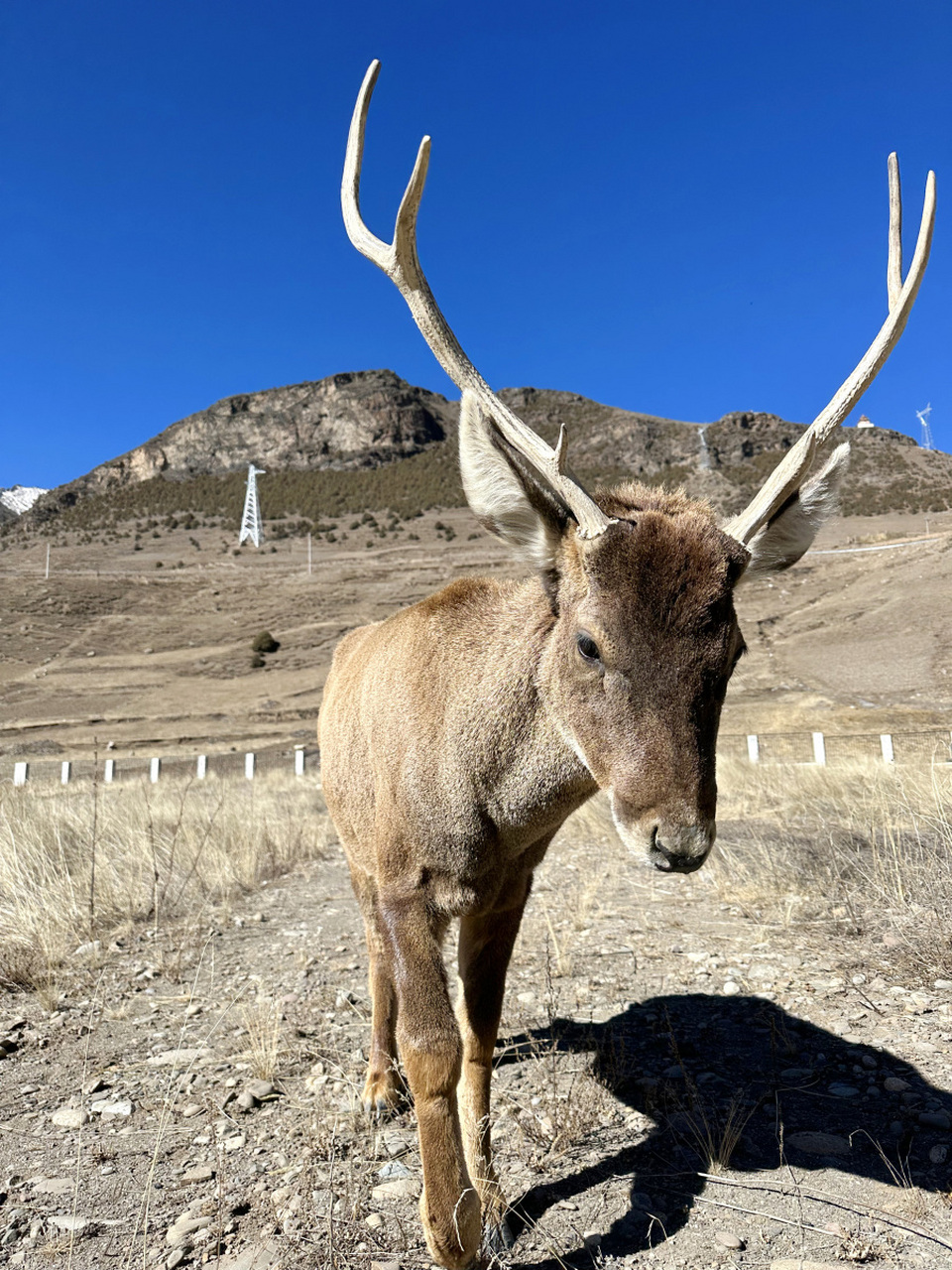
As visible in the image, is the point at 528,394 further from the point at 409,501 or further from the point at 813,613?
the point at 813,613

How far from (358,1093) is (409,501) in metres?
74.1

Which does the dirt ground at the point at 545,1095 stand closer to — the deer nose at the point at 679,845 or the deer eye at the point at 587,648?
the deer nose at the point at 679,845

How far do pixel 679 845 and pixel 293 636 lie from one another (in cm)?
3889

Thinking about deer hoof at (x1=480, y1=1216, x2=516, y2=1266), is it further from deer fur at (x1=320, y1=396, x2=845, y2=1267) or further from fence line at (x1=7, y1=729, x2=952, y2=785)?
fence line at (x1=7, y1=729, x2=952, y2=785)

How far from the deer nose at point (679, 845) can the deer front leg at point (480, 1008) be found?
3.72 feet

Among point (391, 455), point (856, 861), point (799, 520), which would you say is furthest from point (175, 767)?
point (391, 455)

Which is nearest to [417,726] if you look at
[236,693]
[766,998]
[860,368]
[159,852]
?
[860,368]

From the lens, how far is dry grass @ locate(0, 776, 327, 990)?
18.8 feet

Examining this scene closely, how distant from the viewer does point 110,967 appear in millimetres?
5359

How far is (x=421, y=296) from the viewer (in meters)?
2.95

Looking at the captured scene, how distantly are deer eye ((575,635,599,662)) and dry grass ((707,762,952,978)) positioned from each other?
3.42m

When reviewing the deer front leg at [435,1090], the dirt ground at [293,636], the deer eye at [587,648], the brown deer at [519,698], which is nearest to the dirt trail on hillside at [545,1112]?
the deer front leg at [435,1090]

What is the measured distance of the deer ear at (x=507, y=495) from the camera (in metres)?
2.40

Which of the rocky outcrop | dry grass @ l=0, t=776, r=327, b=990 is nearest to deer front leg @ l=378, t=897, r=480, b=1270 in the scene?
dry grass @ l=0, t=776, r=327, b=990
